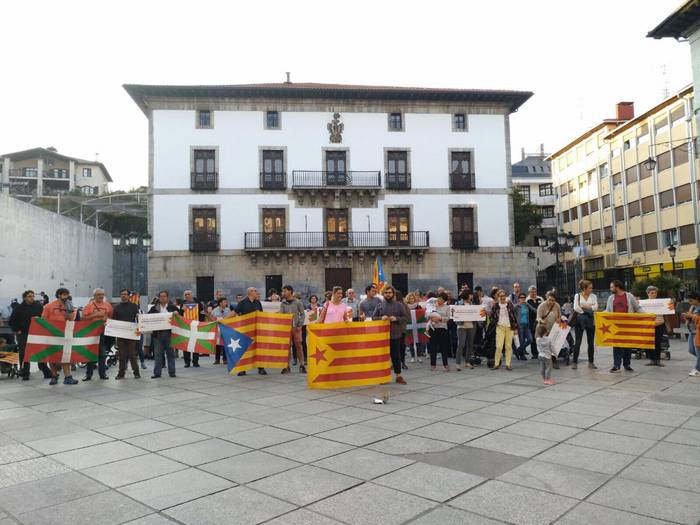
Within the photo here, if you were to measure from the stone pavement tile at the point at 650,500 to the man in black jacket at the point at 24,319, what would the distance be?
10.8 m

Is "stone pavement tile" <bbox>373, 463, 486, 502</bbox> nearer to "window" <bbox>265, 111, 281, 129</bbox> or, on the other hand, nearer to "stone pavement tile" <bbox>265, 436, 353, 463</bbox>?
"stone pavement tile" <bbox>265, 436, 353, 463</bbox>

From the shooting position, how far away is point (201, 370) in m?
12.4

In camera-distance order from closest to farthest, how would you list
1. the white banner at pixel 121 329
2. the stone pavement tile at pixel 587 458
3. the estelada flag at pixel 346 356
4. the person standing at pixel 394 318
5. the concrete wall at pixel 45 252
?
the stone pavement tile at pixel 587 458, the estelada flag at pixel 346 356, the person standing at pixel 394 318, the white banner at pixel 121 329, the concrete wall at pixel 45 252

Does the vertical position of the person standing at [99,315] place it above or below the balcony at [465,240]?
below

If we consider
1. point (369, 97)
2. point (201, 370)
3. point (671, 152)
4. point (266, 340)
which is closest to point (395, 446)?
point (266, 340)

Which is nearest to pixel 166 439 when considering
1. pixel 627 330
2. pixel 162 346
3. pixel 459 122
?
pixel 162 346

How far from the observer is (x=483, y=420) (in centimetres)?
666

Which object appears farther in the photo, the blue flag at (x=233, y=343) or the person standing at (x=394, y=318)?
the blue flag at (x=233, y=343)

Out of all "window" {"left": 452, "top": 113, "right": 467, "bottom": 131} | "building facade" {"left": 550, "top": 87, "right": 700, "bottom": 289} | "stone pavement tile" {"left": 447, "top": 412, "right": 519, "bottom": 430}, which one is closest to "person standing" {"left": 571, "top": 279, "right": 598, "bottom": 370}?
"stone pavement tile" {"left": 447, "top": 412, "right": 519, "bottom": 430}

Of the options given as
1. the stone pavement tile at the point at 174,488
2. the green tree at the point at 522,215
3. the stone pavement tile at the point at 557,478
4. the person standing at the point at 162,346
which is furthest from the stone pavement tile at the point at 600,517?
the green tree at the point at 522,215

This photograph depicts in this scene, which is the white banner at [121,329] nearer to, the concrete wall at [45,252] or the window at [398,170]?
the concrete wall at [45,252]

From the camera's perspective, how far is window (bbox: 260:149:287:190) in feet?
105

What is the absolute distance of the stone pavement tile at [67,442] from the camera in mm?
5613

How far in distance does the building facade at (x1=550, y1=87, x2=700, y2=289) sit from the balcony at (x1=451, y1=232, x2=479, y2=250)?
411 inches
